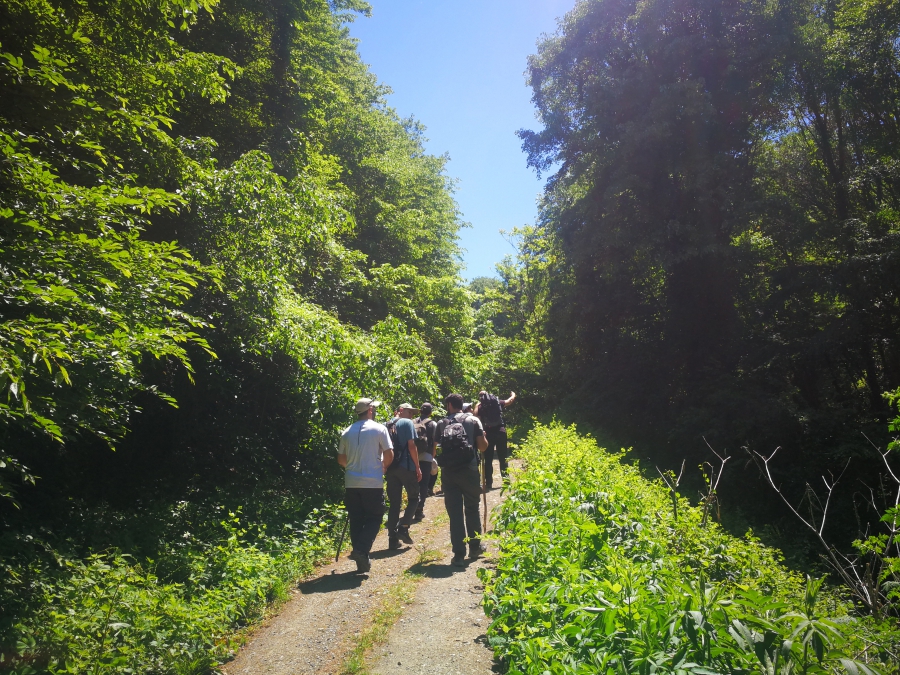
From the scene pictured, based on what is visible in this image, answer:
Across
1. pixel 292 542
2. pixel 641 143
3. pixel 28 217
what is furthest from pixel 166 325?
pixel 641 143

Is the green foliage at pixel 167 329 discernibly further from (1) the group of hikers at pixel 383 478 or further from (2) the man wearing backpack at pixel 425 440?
(2) the man wearing backpack at pixel 425 440

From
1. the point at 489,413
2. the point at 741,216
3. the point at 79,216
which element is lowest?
the point at 489,413

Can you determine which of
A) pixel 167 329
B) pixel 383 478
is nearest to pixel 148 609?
pixel 167 329

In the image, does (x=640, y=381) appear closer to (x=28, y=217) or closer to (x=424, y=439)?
(x=424, y=439)

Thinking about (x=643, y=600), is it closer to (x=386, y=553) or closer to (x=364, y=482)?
(x=364, y=482)

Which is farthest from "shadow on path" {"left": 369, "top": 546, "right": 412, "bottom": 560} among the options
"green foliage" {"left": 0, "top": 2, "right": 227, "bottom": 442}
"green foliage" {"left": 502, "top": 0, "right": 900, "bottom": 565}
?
"green foliage" {"left": 502, "top": 0, "right": 900, "bottom": 565}

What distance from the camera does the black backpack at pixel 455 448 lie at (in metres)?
7.14

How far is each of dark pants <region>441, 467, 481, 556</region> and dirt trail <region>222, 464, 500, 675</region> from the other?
1.08ft

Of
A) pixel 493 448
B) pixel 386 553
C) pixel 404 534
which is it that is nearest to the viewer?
pixel 386 553

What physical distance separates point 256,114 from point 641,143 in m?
10.7

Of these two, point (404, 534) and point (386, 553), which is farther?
point (404, 534)

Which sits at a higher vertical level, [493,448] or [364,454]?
[364,454]

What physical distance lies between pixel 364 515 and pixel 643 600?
491 cm

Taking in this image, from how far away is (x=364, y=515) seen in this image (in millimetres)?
7172
